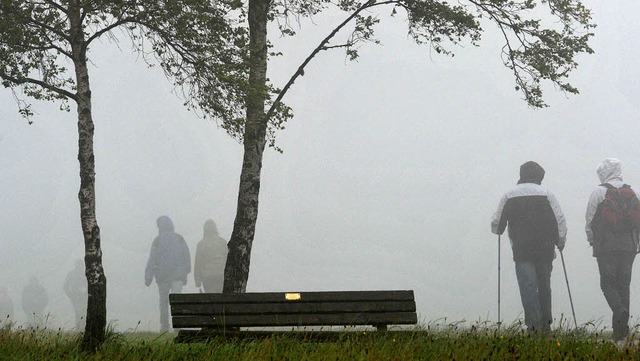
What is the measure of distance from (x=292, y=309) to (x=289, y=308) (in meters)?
0.04

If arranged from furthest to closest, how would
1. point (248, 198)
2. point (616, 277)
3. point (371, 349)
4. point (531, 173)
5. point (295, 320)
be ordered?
1. point (531, 173)
2. point (616, 277)
3. point (248, 198)
4. point (295, 320)
5. point (371, 349)

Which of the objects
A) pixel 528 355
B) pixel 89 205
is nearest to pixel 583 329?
pixel 528 355

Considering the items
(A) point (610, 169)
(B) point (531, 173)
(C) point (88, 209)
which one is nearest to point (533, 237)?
(B) point (531, 173)

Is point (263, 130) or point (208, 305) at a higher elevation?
point (263, 130)

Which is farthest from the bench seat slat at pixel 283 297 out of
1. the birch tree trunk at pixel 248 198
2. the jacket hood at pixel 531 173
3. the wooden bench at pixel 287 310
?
the jacket hood at pixel 531 173

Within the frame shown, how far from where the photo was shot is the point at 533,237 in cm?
1491

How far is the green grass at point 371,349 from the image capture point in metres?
8.61

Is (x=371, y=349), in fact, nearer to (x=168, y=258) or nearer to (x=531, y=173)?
(x=531, y=173)

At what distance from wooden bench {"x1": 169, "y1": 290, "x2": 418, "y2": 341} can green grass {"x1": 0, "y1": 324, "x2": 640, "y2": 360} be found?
0.21 metres

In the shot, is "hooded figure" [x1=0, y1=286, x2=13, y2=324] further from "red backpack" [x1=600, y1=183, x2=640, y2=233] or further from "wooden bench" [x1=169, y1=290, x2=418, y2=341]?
"wooden bench" [x1=169, y1=290, x2=418, y2=341]

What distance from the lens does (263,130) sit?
1445cm

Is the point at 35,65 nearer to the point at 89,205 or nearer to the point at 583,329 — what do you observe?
the point at 89,205

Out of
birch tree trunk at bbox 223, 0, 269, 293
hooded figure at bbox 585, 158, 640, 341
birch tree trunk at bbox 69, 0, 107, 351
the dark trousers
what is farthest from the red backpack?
birch tree trunk at bbox 69, 0, 107, 351

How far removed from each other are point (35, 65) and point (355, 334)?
284 inches
